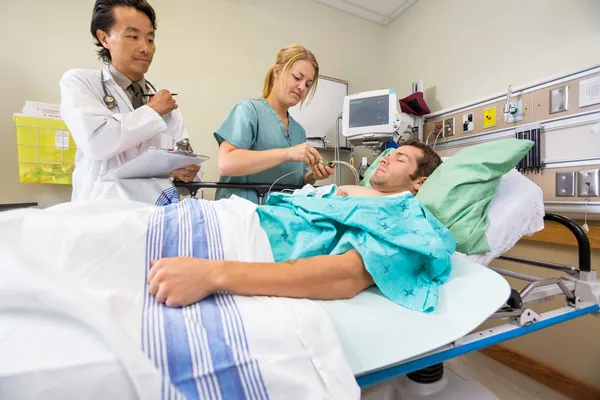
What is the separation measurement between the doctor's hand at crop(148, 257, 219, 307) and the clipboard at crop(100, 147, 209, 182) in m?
0.59

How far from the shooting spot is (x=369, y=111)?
2.42 m

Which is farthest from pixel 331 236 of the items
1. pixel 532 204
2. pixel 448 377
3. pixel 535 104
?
pixel 535 104

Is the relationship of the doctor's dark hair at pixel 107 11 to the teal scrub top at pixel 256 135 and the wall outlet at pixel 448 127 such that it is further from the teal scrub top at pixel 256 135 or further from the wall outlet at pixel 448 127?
the wall outlet at pixel 448 127

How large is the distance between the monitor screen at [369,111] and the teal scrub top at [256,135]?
93 centimetres

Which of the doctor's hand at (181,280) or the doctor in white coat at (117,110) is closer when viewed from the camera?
the doctor's hand at (181,280)

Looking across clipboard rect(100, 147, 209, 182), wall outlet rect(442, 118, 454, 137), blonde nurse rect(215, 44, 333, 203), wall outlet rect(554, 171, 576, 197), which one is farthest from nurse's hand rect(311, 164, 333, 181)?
wall outlet rect(442, 118, 454, 137)

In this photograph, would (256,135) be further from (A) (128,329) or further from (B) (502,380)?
(B) (502,380)

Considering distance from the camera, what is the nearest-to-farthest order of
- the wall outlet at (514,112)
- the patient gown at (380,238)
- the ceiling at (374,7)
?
1. the patient gown at (380,238)
2. the wall outlet at (514,112)
3. the ceiling at (374,7)

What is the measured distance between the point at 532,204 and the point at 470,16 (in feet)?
6.45

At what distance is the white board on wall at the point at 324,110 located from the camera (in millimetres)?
3025

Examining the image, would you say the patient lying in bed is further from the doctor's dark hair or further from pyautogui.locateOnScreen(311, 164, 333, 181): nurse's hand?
the doctor's dark hair

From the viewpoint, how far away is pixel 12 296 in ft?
1.48

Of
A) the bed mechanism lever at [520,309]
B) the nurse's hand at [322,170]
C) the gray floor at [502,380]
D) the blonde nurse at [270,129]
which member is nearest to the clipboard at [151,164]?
the blonde nurse at [270,129]

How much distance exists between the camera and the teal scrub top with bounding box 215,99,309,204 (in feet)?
4.79
